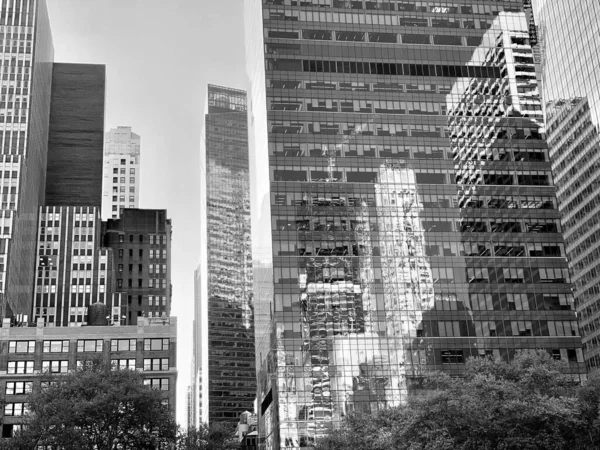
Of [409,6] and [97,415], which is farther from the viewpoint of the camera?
[409,6]

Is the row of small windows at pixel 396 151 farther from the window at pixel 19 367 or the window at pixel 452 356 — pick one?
the window at pixel 19 367

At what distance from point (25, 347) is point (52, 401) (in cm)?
5395

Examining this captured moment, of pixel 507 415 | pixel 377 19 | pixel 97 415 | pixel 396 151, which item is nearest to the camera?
pixel 507 415

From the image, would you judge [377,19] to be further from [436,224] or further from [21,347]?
[21,347]

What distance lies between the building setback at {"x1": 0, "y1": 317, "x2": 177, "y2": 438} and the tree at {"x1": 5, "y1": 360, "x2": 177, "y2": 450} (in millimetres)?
41068

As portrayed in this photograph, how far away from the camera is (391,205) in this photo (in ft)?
515

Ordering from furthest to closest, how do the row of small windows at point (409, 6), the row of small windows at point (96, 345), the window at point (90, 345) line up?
the row of small windows at point (409, 6) → the window at point (90, 345) → the row of small windows at point (96, 345)

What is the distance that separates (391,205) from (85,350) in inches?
2356

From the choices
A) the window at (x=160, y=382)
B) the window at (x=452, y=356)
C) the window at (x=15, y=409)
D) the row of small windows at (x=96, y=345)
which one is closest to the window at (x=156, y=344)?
the row of small windows at (x=96, y=345)

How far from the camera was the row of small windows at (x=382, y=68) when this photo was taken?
163m

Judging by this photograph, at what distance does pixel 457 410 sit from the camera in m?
81.1

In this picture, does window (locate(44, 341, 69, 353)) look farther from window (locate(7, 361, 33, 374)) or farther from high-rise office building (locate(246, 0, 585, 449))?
high-rise office building (locate(246, 0, 585, 449))

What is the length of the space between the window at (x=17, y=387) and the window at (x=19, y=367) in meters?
2.31

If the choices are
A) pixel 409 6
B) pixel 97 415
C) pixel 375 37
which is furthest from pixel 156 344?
pixel 409 6
